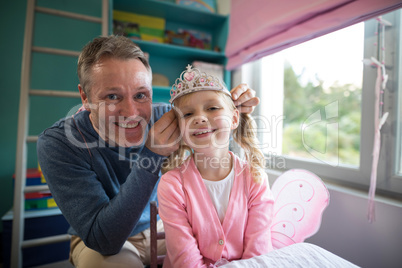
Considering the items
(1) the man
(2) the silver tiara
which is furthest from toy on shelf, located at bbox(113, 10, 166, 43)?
(2) the silver tiara

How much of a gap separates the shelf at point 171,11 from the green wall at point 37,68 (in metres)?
0.40

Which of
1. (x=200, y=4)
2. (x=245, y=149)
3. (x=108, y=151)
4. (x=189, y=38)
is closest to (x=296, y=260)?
(x=245, y=149)

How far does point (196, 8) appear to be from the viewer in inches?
87.0

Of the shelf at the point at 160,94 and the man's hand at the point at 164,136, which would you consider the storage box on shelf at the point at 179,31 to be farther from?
the man's hand at the point at 164,136

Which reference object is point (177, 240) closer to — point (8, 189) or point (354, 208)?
point (354, 208)

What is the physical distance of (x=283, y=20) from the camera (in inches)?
56.8

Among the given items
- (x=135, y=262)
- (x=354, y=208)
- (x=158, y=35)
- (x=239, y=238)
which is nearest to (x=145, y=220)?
(x=135, y=262)

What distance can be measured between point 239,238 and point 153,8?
205cm

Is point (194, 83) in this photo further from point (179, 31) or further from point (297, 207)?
point (179, 31)

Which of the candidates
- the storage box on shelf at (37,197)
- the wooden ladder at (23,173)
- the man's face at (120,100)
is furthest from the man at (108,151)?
the storage box on shelf at (37,197)

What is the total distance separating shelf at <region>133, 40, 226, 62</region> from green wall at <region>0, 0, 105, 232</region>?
0.62 m

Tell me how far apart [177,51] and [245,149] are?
137 cm

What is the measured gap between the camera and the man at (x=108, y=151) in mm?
912

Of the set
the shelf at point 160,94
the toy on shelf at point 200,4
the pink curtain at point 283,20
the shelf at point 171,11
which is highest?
the toy on shelf at point 200,4
